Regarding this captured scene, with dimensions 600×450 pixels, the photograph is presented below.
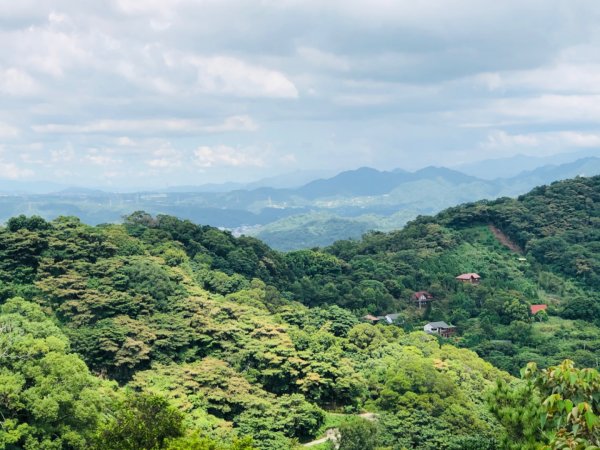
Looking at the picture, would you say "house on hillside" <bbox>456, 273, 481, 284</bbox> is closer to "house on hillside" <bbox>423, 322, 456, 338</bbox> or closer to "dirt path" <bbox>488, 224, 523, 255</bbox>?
"house on hillside" <bbox>423, 322, 456, 338</bbox>

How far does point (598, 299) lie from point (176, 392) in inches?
1355

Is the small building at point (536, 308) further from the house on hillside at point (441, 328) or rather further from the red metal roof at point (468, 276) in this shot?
the house on hillside at point (441, 328)

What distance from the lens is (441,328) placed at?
41.7 metres

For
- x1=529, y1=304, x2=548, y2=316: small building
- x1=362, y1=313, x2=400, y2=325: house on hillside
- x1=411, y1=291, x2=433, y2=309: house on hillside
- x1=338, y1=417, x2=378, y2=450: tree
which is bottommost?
x1=529, y1=304, x2=548, y2=316: small building

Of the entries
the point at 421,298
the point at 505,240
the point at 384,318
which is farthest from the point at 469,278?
the point at 505,240

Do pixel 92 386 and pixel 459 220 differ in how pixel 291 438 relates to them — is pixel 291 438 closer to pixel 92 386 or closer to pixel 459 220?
pixel 92 386

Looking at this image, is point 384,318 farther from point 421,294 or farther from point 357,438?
point 357,438

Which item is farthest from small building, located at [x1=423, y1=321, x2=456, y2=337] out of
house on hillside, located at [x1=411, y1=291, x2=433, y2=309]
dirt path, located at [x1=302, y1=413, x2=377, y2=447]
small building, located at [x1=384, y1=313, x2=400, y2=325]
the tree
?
the tree

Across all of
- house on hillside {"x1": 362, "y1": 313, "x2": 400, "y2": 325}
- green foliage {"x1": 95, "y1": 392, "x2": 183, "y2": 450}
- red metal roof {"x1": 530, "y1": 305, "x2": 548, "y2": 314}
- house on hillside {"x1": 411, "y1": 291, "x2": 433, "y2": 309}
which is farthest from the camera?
house on hillside {"x1": 411, "y1": 291, "x2": 433, "y2": 309}

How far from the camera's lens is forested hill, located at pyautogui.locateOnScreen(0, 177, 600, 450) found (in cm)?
1558

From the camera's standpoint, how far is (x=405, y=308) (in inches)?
1807

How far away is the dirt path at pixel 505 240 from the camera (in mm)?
57097

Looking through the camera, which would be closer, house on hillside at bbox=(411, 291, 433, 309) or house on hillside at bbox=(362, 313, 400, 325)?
house on hillside at bbox=(362, 313, 400, 325)

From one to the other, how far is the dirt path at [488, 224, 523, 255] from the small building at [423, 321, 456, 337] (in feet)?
57.8
